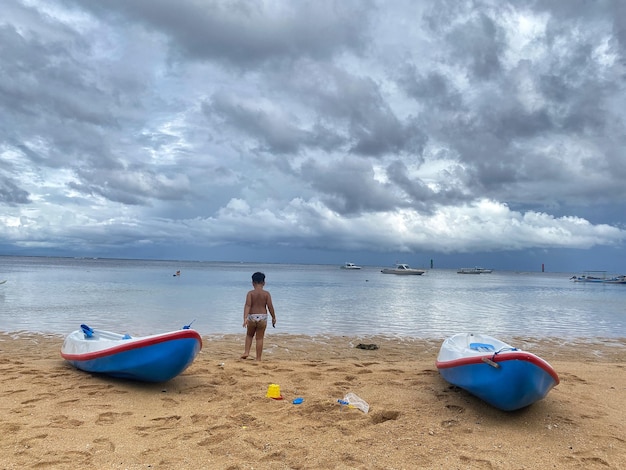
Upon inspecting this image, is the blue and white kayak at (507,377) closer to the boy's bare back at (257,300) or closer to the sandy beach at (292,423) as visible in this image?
the sandy beach at (292,423)

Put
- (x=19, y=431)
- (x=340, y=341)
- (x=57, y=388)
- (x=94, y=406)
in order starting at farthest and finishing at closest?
(x=340, y=341)
(x=57, y=388)
(x=94, y=406)
(x=19, y=431)

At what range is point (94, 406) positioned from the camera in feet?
18.7

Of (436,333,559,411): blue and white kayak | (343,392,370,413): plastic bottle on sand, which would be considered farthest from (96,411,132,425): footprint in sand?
(436,333,559,411): blue and white kayak

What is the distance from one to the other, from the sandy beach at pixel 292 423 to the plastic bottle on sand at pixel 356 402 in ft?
0.51

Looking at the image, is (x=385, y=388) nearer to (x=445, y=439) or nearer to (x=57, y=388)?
(x=445, y=439)

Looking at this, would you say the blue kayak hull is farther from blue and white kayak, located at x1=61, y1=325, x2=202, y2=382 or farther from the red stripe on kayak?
blue and white kayak, located at x1=61, y1=325, x2=202, y2=382

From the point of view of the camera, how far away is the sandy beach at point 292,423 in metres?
4.33

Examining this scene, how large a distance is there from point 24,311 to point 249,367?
15.5 metres

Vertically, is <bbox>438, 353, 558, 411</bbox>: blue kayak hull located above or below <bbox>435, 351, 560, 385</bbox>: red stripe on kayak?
below

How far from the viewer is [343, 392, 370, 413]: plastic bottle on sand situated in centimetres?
575

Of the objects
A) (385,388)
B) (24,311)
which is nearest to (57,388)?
(385,388)

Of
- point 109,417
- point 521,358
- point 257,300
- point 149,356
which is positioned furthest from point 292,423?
point 257,300

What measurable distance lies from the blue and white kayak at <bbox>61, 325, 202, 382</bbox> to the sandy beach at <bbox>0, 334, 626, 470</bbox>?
22cm

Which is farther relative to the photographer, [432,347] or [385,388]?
[432,347]
